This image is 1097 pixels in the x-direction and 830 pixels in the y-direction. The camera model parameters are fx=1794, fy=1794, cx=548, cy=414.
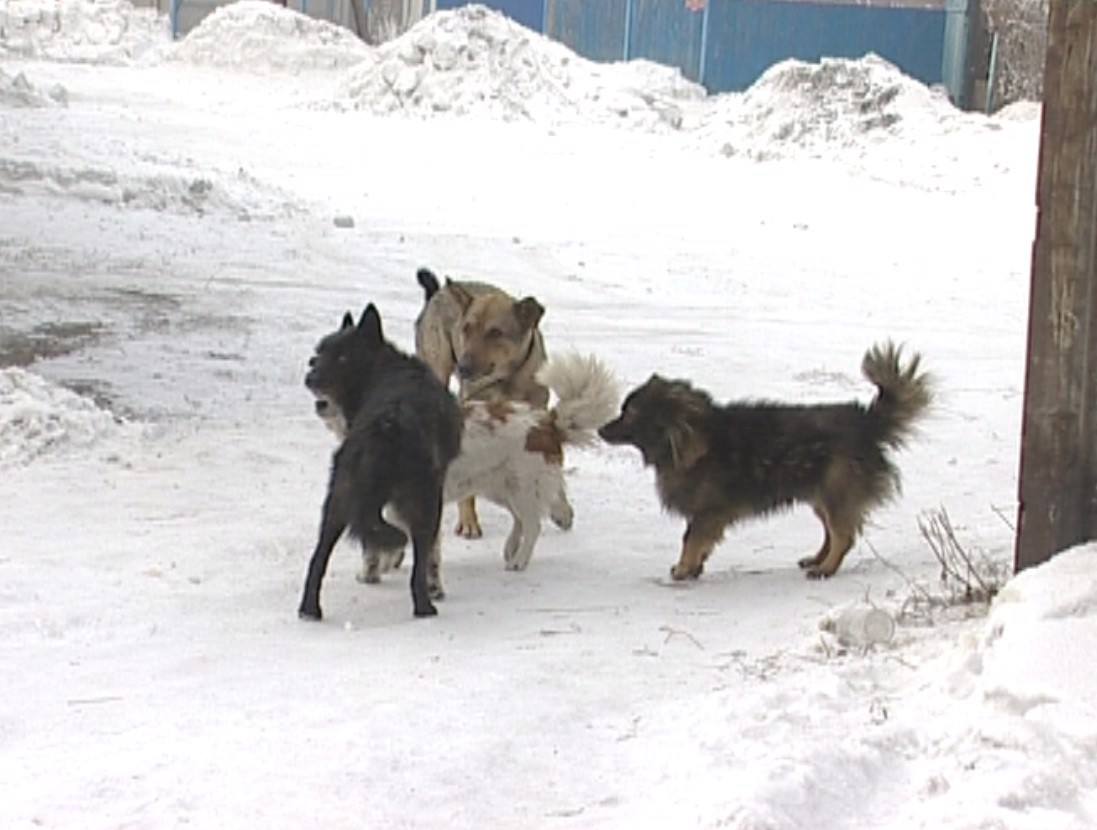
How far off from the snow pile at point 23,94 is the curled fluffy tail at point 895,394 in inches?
819

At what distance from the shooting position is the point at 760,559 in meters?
8.02

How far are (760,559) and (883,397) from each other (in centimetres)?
101

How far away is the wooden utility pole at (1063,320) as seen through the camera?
18.4 feet

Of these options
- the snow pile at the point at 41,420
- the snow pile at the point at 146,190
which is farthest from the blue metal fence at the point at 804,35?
the snow pile at the point at 41,420

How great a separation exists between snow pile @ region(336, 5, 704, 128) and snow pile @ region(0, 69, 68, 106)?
5.78 m

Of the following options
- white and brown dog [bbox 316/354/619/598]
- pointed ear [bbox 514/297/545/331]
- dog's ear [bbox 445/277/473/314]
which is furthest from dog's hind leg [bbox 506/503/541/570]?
dog's ear [bbox 445/277/473/314]

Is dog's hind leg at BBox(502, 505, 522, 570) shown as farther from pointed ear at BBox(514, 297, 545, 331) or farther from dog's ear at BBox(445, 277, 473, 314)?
dog's ear at BBox(445, 277, 473, 314)

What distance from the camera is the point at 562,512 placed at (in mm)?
8289

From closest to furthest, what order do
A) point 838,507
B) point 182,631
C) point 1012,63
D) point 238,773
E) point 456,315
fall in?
point 238,773 < point 182,631 < point 838,507 < point 456,315 < point 1012,63

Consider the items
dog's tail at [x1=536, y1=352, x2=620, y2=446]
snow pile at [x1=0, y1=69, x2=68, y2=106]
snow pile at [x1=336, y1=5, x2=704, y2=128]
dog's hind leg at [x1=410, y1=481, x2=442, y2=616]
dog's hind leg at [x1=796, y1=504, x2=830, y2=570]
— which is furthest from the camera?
snow pile at [x1=336, y1=5, x2=704, y2=128]

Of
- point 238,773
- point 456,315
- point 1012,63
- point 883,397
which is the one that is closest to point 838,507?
point 883,397

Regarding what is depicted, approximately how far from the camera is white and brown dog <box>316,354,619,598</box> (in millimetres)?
7523

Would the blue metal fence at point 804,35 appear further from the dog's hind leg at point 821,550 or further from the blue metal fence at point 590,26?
the dog's hind leg at point 821,550

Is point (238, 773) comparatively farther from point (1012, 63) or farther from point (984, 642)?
point (1012, 63)
